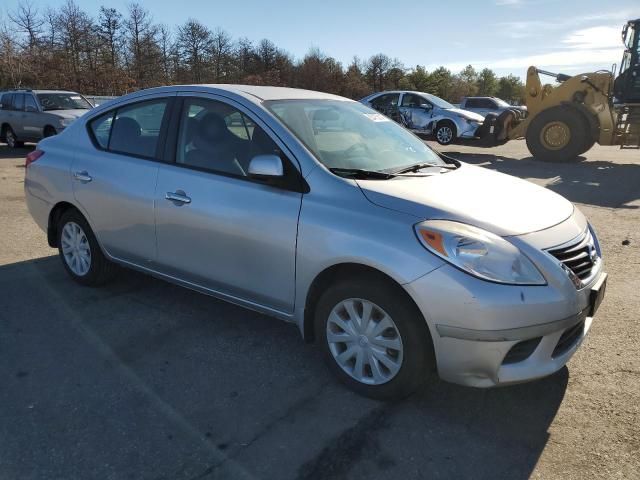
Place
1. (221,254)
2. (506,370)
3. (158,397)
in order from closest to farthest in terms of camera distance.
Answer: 1. (506,370)
2. (158,397)
3. (221,254)

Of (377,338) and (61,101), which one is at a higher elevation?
(61,101)

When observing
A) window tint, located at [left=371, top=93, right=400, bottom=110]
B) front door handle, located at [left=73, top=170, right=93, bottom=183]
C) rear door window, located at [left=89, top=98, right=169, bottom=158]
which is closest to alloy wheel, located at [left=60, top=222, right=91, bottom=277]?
front door handle, located at [left=73, top=170, right=93, bottom=183]

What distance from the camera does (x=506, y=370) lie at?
102 inches

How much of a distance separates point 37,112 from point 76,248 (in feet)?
39.9

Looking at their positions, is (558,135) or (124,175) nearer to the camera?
(124,175)

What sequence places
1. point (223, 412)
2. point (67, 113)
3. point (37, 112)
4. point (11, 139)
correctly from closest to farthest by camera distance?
point (223, 412), point (67, 113), point (37, 112), point (11, 139)

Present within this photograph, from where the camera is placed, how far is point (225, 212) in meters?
3.32

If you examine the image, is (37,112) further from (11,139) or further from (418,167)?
(418,167)

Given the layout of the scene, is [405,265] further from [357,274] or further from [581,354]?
[581,354]

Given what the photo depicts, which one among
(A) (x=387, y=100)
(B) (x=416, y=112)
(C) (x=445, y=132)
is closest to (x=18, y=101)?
(A) (x=387, y=100)

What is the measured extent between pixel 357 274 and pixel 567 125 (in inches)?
494

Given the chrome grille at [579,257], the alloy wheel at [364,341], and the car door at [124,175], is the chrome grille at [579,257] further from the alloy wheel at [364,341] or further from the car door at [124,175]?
the car door at [124,175]

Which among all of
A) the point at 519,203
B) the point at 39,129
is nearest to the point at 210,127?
the point at 519,203

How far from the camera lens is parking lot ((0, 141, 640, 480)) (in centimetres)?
245
